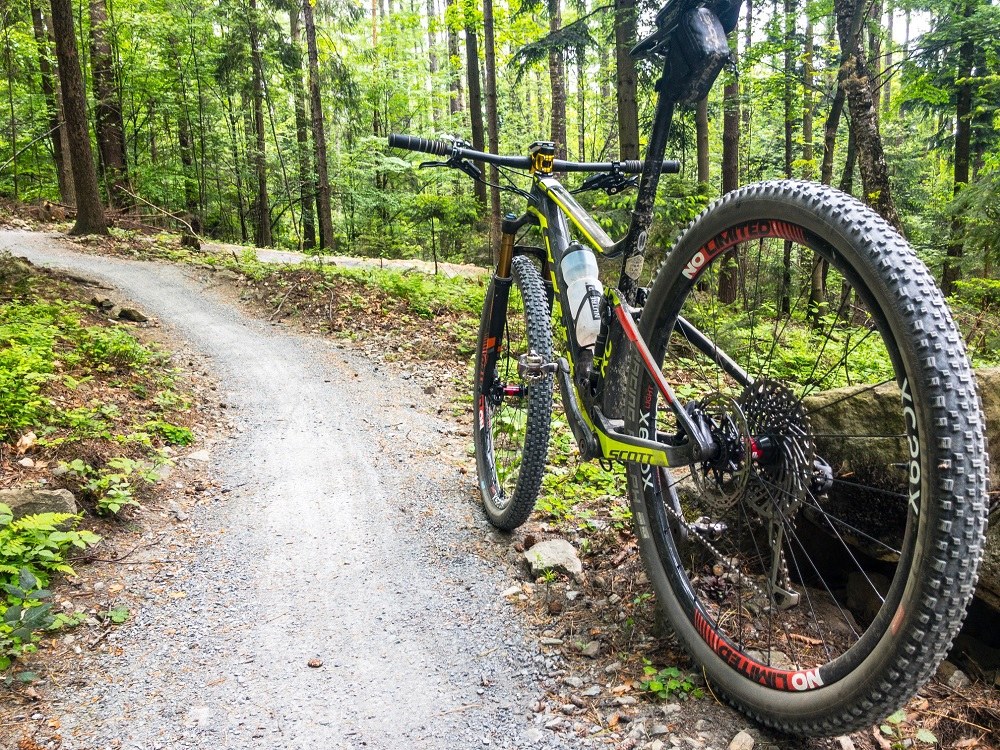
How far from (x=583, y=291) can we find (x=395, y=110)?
26.6 m

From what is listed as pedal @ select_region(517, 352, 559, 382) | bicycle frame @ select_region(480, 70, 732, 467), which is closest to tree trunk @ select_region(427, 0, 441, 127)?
bicycle frame @ select_region(480, 70, 732, 467)

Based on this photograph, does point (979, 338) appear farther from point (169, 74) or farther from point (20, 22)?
point (20, 22)

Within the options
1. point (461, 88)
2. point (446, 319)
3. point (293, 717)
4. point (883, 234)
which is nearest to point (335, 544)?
point (293, 717)

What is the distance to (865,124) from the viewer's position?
28.9 ft

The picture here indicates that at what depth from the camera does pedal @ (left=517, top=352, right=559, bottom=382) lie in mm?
3276

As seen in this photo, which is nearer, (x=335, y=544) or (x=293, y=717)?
(x=293, y=717)

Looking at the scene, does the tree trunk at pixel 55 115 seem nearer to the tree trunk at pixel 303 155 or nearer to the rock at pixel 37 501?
Result: the tree trunk at pixel 303 155

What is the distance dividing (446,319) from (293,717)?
716 cm

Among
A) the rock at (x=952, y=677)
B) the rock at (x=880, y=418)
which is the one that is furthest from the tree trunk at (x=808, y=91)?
the rock at (x=952, y=677)

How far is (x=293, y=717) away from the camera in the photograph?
241 centimetres

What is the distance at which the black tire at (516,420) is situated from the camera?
11.2 ft

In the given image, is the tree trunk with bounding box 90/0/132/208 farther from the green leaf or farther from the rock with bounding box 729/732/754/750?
the green leaf

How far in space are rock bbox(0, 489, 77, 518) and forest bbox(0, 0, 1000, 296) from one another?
7807mm

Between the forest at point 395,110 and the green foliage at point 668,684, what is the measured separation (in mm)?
7874
